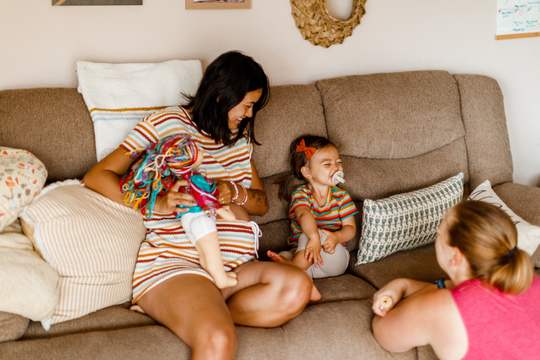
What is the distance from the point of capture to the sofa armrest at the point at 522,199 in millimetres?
2172

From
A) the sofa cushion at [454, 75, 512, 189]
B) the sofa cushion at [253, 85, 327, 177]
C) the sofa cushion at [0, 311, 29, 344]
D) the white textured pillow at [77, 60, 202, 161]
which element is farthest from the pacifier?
the sofa cushion at [0, 311, 29, 344]

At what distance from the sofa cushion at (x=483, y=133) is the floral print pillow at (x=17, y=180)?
185 cm

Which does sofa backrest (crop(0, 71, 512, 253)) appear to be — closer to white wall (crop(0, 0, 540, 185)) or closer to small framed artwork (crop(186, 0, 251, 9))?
white wall (crop(0, 0, 540, 185))

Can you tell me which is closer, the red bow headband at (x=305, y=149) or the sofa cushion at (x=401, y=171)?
the red bow headband at (x=305, y=149)

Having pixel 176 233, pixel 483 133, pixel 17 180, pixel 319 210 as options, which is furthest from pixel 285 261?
pixel 483 133

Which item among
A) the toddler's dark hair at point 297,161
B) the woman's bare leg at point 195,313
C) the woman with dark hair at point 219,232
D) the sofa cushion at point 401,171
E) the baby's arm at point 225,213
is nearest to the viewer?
the woman's bare leg at point 195,313

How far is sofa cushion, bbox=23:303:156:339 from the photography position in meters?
1.57

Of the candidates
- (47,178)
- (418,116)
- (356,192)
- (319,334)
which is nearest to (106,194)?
(47,178)

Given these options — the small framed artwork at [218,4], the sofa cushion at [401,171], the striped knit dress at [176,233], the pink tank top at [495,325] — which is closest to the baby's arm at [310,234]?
the striped knit dress at [176,233]

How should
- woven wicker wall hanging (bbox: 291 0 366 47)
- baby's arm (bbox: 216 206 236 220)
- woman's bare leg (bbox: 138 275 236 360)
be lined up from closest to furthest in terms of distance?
woman's bare leg (bbox: 138 275 236 360), baby's arm (bbox: 216 206 236 220), woven wicker wall hanging (bbox: 291 0 366 47)

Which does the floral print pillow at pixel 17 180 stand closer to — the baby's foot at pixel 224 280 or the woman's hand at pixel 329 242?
the baby's foot at pixel 224 280

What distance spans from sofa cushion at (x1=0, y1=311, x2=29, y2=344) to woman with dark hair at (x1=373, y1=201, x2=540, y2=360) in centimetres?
113

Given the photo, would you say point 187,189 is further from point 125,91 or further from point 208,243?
point 125,91

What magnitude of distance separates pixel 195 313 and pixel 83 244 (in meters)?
0.44
